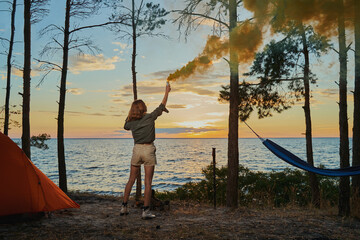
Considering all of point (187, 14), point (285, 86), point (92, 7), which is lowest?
point (285, 86)

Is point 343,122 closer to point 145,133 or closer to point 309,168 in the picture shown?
point 309,168

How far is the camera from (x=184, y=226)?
15.0 ft

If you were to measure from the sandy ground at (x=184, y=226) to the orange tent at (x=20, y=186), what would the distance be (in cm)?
25

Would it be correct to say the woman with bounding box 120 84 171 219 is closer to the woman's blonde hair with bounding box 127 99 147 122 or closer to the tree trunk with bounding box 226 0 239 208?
the woman's blonde hair with bounding box 127 99 147 122

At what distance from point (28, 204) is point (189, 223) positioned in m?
2.74

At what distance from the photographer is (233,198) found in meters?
6.92

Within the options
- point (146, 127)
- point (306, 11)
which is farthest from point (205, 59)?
point (146, 127)

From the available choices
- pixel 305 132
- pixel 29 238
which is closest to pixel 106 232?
pixel 29 238

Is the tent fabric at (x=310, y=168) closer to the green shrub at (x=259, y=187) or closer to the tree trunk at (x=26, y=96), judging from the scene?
the tree trunk at (x=26, y=96)

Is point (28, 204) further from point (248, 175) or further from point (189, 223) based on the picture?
point (248, 175)

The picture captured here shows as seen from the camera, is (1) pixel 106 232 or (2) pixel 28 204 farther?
(2) pixel 28 204

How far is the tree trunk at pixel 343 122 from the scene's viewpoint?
5.88m

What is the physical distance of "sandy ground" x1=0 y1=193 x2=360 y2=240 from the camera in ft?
13.4

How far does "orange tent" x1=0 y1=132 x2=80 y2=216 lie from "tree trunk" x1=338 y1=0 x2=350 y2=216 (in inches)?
220
